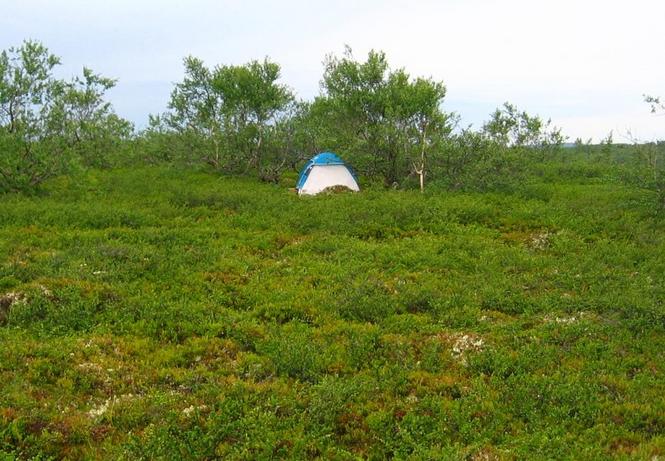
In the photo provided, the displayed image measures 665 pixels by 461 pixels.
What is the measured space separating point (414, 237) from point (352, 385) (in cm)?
1059

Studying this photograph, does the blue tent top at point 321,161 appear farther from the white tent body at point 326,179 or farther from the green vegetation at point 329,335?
the green vegetation at point 329,335

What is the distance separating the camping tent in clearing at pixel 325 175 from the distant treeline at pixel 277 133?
2.95ft

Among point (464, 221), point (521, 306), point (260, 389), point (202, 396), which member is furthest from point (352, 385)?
point (464, 221)

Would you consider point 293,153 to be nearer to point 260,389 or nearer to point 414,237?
point 414,237

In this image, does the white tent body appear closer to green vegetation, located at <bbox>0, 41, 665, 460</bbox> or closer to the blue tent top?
the blue tent top

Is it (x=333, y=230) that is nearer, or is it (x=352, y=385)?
(x=352, y=385)

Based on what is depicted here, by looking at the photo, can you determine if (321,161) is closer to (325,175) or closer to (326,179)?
(325,175)

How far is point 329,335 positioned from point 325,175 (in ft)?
60.1

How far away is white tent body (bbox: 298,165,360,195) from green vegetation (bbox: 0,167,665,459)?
25.1 feet

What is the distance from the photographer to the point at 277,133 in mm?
32438

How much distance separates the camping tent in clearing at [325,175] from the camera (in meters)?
28.6

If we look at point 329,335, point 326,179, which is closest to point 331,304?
point 329,335

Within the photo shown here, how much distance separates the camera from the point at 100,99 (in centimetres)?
2778

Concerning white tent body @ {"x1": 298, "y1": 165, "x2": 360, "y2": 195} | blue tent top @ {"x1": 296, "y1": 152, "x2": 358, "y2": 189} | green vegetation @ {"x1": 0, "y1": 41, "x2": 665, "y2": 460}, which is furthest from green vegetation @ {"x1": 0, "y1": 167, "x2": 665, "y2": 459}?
blue tent top @ {"x1": 296, "y1": 152, "x2": 358, "y2": 189}
